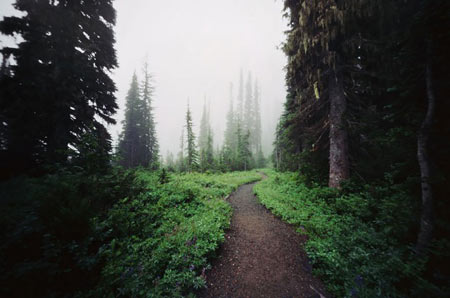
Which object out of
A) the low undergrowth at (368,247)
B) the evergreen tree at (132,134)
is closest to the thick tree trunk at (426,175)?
the low undergrowth at (368,247)

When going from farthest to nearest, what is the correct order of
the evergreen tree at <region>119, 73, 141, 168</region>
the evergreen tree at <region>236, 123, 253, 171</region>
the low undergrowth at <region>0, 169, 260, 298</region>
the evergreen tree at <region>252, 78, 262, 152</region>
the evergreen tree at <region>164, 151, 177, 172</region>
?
the evergreen tree at <region>252, 78, 262, 152</region> → the evergreen tree at <region>236, 123, 253, 171</region> → the evergreen tree at <region>119, 73, 141, 168</region> → the evergreen tree at <region>164, 151, 177, 172</region> → the low undergrowth at <region>0, 169, 260, 298</region>

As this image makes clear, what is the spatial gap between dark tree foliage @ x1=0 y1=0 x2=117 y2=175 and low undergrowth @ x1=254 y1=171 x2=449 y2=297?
8.25 metres

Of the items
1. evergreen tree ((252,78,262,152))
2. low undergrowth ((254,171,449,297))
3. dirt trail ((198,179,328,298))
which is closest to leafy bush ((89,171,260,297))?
dirt trail ((198,179,328,298))

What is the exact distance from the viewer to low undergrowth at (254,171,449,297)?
259 centimetres

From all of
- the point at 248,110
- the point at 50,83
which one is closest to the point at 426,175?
the point at 50,83

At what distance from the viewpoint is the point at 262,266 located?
3906mm

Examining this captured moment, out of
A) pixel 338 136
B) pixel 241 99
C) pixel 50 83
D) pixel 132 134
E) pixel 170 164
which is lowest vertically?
pixel 170 164

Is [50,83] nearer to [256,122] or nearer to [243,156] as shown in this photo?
[243,156]

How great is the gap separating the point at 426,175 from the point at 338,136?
4.30 meters

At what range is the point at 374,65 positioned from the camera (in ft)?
20.0

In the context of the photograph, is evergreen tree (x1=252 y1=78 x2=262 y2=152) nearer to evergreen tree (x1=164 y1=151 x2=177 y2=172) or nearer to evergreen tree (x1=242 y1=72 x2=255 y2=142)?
evergreen tree (x1=242 y1=72 x2=255 y2=142)

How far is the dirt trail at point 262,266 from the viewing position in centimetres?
321

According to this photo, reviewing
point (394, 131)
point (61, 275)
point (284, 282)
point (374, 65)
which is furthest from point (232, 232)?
point (374, 65)

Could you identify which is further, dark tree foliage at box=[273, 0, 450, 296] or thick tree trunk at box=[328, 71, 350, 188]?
thick tree trunk at box=[328, 71, 350, 188]
